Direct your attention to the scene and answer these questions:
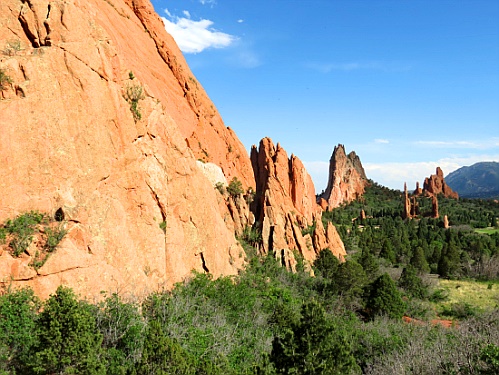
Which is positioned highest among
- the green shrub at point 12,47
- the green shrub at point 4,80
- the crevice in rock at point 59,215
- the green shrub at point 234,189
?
the green shrub at point 12,47

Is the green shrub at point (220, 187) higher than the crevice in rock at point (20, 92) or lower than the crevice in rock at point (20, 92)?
lower

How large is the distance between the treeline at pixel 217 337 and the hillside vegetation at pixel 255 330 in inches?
2.1

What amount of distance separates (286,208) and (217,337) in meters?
33.8

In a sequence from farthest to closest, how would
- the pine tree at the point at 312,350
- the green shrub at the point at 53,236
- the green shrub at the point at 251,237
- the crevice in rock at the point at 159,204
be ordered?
the green shrub at the point at 251,237 < the crevice in rock at the point at 159,204 < the green shrub at the point at 53,236 < the pine tree at the point at 312,350

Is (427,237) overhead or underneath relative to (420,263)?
overhead

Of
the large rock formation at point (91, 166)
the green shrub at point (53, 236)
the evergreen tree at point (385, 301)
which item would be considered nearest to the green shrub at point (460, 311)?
the evergreen tree at point (385, 301)

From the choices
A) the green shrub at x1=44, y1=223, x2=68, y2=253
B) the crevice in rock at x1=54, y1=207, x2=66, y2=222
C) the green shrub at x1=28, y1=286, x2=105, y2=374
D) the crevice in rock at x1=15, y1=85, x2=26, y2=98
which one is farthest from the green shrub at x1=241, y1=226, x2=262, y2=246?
the green shrub at x1=28, y1=286, x2=105, y2=374

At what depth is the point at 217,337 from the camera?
22.5 metres

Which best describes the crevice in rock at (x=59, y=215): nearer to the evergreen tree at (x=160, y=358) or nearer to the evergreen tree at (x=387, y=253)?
the evergreen tree at (x=160, y=358)

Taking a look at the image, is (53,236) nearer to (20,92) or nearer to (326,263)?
(20,92)

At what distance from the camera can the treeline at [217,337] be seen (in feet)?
49.3

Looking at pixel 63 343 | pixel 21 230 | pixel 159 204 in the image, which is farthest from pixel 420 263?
pixel 21 230

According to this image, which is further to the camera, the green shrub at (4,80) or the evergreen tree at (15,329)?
the green shrub at (4,80)

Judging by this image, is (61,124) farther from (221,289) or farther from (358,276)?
(358,276)
